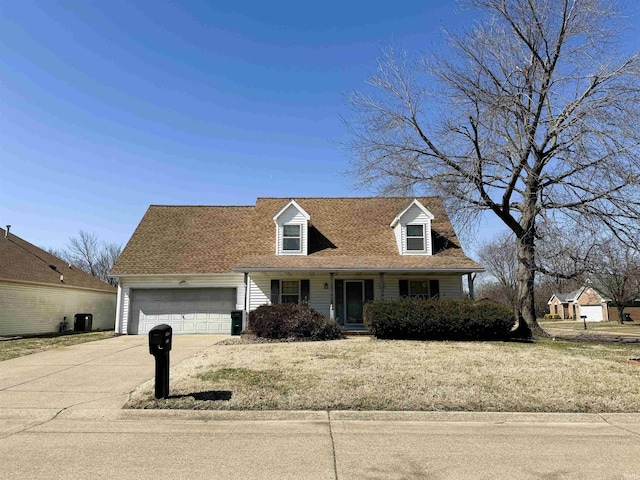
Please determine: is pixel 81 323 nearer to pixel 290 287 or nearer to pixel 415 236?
pixel 290 287

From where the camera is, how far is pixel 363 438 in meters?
5.18

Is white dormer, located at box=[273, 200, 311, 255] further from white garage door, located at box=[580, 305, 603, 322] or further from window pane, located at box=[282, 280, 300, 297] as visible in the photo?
white garage door, located at box=[580, 305, 603, 322]

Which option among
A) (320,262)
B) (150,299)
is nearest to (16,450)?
(320,262)

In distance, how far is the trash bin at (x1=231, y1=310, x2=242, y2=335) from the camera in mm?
18469

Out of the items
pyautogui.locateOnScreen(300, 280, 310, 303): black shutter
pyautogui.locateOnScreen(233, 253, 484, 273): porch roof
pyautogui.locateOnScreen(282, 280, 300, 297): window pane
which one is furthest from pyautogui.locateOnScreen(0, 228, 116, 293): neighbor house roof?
pyautogui.locateOnScreen(300, 280, 310, 303): black shutter

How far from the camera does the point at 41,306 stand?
21062 millimetres

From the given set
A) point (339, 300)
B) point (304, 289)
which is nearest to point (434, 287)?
point (339, 300)

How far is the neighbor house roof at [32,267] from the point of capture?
65.1ft

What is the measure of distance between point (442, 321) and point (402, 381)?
745 cm

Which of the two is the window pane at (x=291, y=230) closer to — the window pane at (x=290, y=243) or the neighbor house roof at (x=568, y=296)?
the window pane at (x=290, y=243)

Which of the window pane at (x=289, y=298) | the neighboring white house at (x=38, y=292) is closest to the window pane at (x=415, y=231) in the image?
the window pane at (x=289, y=298)

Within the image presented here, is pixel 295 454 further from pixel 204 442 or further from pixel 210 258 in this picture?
pixel 210 258

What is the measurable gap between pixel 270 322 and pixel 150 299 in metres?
7.68

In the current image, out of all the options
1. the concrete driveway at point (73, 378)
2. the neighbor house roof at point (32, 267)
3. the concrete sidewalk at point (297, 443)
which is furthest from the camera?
the neighbor house roof at point (32, 267)
